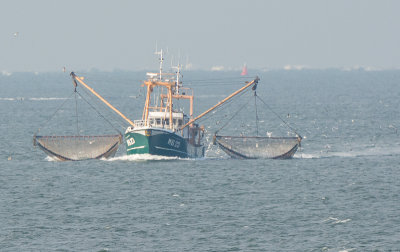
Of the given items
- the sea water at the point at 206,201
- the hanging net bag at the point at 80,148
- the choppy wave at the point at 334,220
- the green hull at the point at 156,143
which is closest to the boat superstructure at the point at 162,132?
the green hull at the point at 156,143

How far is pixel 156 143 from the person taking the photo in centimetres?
8494

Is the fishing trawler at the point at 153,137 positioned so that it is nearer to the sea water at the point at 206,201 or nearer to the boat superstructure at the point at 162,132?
the boat superstructure at the point at 162,132

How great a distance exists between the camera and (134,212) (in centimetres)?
6284

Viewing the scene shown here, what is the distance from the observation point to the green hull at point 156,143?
8406cm

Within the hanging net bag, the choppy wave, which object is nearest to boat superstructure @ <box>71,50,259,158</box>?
the hanging net bag

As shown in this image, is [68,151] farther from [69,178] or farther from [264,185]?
[264,185]

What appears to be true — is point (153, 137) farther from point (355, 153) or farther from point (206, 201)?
point (355, 153)

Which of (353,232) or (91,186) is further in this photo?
(91,186)

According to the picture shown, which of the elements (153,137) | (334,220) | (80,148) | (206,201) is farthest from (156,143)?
(334,220)

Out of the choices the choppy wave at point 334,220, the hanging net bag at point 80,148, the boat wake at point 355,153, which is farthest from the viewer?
the boat wake at point 355,153

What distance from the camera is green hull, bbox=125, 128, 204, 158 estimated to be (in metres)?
84.1

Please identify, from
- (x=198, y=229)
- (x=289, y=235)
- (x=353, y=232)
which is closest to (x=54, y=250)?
(x=198, y=229)

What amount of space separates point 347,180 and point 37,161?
35141 mm

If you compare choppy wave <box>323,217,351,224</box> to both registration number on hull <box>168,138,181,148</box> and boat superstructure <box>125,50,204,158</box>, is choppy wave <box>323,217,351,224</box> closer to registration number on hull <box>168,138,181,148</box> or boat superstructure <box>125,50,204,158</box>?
boat superstructure <box>125,50,204,158</box>
